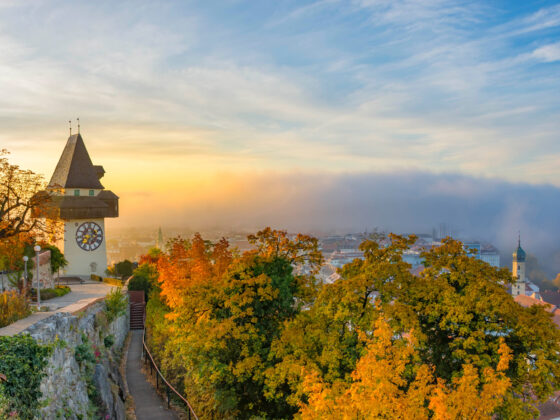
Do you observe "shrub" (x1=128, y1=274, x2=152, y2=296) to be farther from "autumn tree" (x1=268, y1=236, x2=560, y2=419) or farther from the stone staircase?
"autumn tree" (x1=268, y1=236, x2=560, y2=419)

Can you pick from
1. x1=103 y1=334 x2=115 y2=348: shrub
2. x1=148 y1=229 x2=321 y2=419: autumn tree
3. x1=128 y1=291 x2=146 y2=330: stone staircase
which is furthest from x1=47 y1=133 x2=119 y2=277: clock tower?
x1=148 y1=229 x2=321 y2=419: autumn tree

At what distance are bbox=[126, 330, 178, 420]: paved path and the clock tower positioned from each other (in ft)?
71.1

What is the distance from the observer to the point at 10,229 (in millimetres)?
22859

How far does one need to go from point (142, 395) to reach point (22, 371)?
1087 centimetres

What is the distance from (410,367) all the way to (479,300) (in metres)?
3.39

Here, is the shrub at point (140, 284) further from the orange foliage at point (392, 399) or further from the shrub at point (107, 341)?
the orange foliage at point (392, 399)

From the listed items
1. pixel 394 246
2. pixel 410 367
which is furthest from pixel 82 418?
pixel 394 246

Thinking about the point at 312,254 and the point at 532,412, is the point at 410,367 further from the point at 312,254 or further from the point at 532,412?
the point at 312,254

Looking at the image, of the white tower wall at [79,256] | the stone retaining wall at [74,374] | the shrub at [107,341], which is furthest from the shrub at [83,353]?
the white tower wall at [79,256]

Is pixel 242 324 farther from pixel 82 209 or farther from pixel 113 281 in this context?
pixel 82 209

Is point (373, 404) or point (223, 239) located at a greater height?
point (223, 239)

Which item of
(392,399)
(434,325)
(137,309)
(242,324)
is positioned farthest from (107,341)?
(392,399)

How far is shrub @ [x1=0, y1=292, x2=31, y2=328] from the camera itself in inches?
556

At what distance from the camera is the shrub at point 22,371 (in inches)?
381
